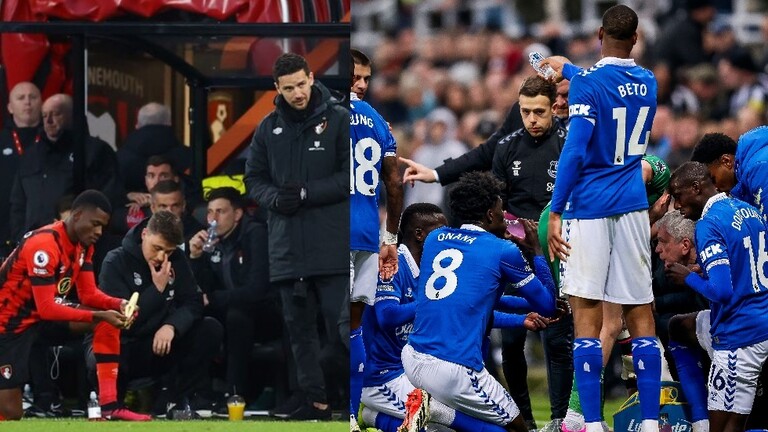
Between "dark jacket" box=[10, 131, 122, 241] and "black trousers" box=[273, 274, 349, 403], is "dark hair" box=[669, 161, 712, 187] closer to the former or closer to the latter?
"black trousers" box=[273, 274, 349, 403]

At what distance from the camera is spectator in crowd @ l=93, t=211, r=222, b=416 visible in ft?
26.6

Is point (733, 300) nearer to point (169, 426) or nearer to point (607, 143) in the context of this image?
point (607, 143)

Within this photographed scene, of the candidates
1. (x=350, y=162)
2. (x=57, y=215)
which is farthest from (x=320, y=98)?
(x=57, y=215)

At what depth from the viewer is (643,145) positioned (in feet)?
22.0

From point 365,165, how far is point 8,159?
6.47 ft

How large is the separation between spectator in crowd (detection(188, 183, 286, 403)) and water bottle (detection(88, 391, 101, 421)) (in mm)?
707

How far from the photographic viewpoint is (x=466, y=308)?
677cm

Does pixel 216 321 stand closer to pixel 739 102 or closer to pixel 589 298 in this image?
pixel 589 298

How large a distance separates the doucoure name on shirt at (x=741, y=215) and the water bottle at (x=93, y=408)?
11.5 ft

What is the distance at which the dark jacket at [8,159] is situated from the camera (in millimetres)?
8156

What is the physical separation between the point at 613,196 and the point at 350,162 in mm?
1706

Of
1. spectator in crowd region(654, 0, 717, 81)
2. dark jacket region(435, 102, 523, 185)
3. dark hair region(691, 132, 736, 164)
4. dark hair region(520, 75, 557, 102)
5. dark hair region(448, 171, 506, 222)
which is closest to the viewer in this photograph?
dark hair region(448, 171, 506, 222)

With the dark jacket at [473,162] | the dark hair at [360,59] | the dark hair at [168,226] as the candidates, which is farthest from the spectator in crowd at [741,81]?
the dark hair at [168,226]

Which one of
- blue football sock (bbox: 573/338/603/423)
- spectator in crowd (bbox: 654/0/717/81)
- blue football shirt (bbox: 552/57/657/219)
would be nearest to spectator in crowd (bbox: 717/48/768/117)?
spectator in crowd (bbox: 654/0/717/81)
